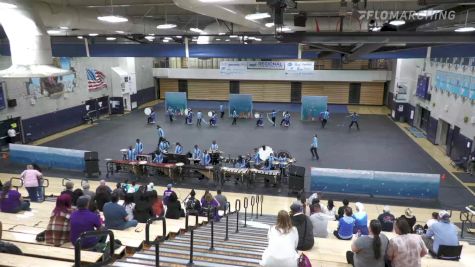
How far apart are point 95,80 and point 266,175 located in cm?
1913

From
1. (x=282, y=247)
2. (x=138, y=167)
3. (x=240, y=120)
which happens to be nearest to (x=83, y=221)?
(x=282, y=247)

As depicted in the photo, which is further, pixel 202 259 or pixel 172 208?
pixel 172 208

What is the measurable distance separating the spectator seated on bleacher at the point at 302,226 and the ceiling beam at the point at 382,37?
2.78 metres

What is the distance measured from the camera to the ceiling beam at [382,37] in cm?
563

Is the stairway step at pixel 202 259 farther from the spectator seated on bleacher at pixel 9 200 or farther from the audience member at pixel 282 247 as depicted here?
the spectator seated on bleacher at pixel 9 200

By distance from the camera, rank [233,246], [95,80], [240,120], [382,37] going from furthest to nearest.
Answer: [95,80]
[240,120]
[233,246]
[382,37]

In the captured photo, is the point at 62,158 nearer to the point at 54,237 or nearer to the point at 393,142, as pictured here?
the point at 54,237

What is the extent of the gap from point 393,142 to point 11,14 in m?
19.9

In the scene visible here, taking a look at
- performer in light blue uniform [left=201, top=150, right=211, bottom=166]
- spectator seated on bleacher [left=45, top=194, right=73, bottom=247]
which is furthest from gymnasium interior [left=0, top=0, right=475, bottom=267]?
spectator seated on bleacher [left=45, top=194, right=73, bottom=247]

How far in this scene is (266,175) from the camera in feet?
48.3

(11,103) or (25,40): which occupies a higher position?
(25,40)

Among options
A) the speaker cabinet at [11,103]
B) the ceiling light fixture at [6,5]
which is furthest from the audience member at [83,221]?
the speaker cabinet at [11,103]

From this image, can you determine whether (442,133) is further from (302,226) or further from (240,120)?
(302,226)

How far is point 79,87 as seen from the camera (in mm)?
26312
